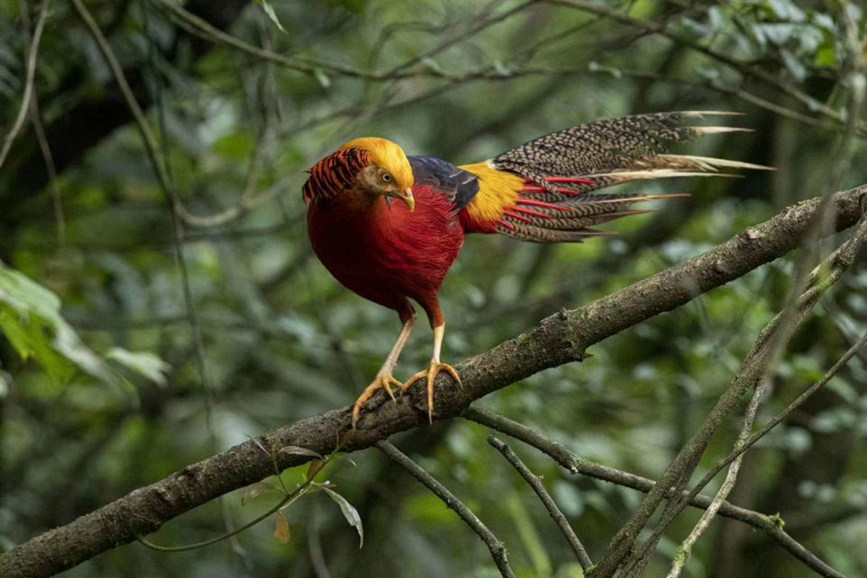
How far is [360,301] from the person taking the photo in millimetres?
7645

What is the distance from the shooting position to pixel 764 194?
6.39 metres

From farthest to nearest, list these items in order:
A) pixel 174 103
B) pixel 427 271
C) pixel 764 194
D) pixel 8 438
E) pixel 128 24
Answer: pixel 8 438 < pixel 764 194 < pixel 174 103 < pixel 128 24 < pixel 427 271

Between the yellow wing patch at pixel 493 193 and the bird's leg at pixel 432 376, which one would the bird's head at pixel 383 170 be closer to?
the bird's leg at pixel 432 376

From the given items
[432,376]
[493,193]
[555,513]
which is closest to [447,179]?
[493,193]

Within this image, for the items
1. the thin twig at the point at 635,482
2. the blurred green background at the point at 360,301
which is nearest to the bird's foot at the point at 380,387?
the thin twig at the point at 635,482

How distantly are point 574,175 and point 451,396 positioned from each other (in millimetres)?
1394

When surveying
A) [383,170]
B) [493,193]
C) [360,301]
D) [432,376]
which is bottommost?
[360,301]

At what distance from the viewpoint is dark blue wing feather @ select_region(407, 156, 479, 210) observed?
3.59 meters

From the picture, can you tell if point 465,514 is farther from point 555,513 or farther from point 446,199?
→ point 446,199

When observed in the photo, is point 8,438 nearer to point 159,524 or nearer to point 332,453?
point 159,524

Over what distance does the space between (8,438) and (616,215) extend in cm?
461

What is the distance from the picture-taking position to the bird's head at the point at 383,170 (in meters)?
3.00

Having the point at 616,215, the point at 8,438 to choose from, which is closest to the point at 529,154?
the point at 616,215

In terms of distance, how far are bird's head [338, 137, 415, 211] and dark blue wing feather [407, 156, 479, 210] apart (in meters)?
0.45
